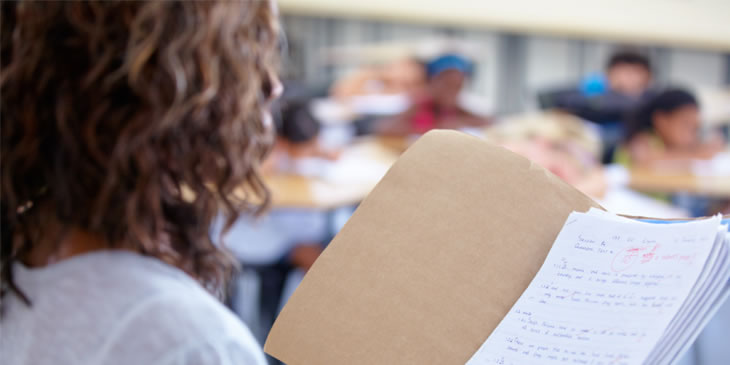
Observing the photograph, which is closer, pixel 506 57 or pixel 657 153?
pixel 657 153

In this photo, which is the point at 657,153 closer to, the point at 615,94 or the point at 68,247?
the point at 615,94

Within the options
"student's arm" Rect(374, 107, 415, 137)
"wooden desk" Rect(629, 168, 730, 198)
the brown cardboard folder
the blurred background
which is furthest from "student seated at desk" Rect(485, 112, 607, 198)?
the brown cardboard folder

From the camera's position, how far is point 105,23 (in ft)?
2.42

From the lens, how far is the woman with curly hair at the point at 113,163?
2.40ft

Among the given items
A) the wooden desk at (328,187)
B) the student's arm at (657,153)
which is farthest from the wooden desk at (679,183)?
the wooden desk at (328,187)

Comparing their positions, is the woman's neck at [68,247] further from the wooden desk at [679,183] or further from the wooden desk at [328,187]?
the wooden desk at [679,183]

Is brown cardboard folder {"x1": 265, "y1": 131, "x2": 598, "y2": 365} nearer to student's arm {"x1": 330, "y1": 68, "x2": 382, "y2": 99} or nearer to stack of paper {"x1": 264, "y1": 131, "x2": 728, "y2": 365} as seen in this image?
stack of paper {"x1": 264, "y1": 131, "x2": 728, "y2": 365}

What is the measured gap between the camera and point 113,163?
2.44ft

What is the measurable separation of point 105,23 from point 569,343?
1.88 feet

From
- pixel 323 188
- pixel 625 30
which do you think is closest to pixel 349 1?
pixel 625 30

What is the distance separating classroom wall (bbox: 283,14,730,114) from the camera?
6.44 m

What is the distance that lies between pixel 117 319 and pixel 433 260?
40 cm

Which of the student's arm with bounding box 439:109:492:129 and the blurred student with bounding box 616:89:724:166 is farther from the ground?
the blurred student with bounding box 616:89:724:166

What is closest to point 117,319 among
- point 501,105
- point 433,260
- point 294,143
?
point 433,260
